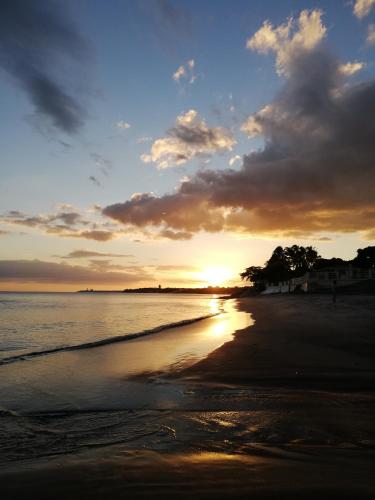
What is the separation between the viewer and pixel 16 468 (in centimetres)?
356

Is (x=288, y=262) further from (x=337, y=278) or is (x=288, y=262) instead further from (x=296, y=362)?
(x=296, y=362)

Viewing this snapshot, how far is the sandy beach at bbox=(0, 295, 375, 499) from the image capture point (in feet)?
9.88

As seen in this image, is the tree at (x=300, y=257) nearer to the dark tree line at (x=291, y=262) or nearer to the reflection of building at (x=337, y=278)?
the dark tree line at (x=291, y=262)

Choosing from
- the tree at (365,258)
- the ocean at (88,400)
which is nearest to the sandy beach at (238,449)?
the ocean at (88,400)

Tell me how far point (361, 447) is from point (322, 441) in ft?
1.31

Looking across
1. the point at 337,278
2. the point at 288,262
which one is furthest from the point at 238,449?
the point at 288,262

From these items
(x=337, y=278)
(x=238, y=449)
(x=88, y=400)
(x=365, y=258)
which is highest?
(x=365, y=258)

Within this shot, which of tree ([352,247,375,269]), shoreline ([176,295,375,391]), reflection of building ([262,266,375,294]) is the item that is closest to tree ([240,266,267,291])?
tree ([352,247,375,269])

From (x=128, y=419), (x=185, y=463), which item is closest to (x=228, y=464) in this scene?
(x=185, y=463)

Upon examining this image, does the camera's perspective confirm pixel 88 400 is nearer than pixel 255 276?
Yes

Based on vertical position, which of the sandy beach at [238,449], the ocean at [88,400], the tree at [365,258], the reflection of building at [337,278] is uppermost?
the tree at [365,258]

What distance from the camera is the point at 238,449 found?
391 cm

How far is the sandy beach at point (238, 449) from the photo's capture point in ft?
9.88

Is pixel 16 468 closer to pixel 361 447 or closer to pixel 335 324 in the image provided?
pixel 361 447
